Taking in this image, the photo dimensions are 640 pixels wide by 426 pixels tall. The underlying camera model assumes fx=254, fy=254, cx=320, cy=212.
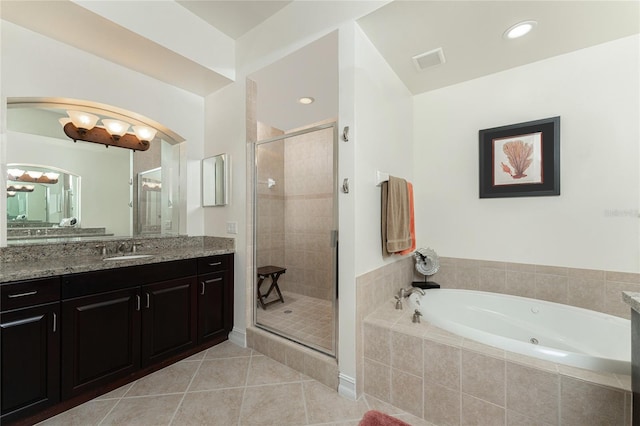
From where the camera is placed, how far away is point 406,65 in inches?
86.1

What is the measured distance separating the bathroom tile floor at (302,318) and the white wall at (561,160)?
1.31 metres

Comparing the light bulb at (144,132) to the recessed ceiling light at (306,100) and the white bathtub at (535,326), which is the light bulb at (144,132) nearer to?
the recessed ceiling light at (306,100)

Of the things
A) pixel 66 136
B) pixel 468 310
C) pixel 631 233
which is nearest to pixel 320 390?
pixel 468 310

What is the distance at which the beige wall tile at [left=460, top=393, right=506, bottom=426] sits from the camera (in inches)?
51.9

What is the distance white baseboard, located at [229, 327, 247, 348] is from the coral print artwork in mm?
2721

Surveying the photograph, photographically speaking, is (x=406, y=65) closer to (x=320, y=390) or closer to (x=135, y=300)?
(x=320, y=390)

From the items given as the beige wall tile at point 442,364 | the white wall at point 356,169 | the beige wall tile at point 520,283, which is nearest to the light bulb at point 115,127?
the white wall at point 356,169

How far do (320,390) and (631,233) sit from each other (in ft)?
8.22

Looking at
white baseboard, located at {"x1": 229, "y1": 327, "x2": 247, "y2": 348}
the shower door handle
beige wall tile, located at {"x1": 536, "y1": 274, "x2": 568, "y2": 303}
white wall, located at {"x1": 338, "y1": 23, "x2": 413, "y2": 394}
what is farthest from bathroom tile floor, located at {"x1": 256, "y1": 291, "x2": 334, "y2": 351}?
beige wall tile, located at {"x1": 536, "y1": 274, "x2": 568, "y2": 303}

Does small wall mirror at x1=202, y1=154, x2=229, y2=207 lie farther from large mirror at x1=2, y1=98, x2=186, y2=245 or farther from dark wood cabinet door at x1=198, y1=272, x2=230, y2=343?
dark wood cabinet door at x1=198, y1=272, x2=230, y2=343

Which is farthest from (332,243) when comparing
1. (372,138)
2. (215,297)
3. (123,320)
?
(123,320)

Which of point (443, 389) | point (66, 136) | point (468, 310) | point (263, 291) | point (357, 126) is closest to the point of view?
point (443, 389)

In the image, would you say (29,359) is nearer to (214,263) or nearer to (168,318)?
(168,318)

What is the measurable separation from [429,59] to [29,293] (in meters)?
3.14
